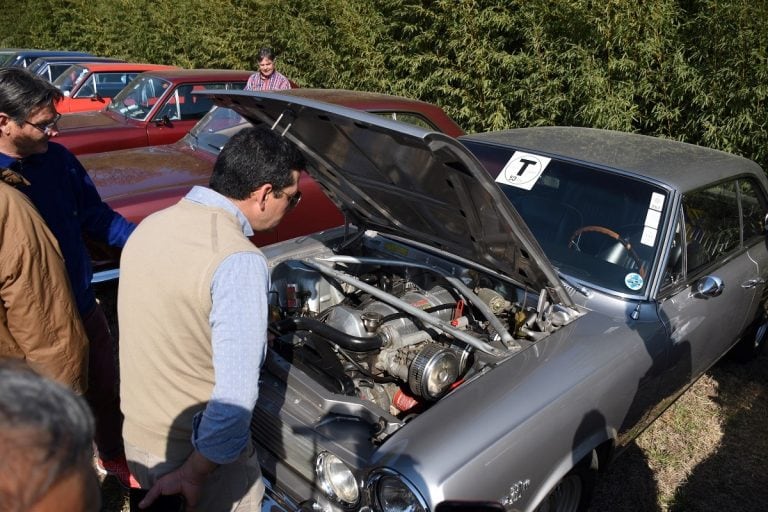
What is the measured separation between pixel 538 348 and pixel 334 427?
0.87m

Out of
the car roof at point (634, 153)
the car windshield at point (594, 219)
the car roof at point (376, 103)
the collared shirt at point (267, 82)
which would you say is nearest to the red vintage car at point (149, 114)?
the collared shirt at point (267, 82)

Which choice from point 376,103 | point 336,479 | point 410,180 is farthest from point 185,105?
point 336,479

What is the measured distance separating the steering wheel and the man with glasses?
2.17 meters

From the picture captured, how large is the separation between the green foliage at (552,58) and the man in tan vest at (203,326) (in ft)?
16.2

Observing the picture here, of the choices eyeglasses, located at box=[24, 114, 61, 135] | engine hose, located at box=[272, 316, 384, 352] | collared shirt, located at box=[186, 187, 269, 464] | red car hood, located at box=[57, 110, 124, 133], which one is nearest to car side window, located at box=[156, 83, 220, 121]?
red car hood, located at box=[57, 110, 124, 133]

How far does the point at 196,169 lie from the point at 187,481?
11.8ft

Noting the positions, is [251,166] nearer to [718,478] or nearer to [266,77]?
[718,478]

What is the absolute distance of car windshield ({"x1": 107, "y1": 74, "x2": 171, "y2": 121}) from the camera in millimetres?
6758

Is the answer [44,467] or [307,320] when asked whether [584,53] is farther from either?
[44,467]

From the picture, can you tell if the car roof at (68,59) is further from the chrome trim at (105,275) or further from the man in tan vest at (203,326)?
the man in tan vest at (203,326)

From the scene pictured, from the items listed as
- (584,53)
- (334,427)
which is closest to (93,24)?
(584,53)

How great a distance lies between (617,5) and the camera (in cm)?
571

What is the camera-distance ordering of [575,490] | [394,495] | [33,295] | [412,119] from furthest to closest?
[412,119] → [575,490] → [33,295] → [394,495]

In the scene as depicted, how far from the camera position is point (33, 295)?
1977 mm
